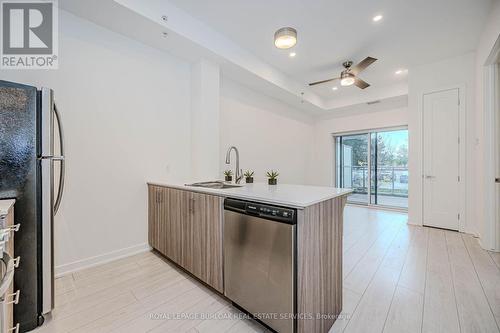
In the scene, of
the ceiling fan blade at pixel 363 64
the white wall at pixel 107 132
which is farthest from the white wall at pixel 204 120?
the ceiling fan blade at pixel 363 64

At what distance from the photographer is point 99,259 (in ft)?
7.77

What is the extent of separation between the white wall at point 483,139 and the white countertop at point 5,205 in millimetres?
4497

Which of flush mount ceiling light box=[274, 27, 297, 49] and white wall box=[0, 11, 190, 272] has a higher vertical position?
flush mount ceiling light box=[274, 27, 297, 49]

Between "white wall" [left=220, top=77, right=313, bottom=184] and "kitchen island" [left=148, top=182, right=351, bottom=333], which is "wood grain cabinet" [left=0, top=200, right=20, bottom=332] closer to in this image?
"kitchen island" [left=148, top=182, right=351, bottom=333]

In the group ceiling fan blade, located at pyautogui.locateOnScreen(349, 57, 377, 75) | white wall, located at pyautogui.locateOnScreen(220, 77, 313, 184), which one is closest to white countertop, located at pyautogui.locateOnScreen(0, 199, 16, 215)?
white wall, located at pyautogui.locateOnScreen(220, 77, 313, 184)

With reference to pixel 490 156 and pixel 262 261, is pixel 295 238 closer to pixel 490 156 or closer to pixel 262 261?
pixel 262 261

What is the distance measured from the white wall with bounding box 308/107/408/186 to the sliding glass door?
24 centimetres

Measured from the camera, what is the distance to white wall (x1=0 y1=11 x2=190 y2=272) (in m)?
2.20

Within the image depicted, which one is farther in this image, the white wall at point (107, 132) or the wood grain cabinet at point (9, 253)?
the white wall at point (107, 132)

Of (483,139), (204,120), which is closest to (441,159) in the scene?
(483,139)

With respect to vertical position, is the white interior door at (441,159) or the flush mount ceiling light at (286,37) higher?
the flush mount ceiling light at (286,37)

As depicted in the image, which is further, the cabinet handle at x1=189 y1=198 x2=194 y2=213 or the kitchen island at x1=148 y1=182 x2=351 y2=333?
the cabinet handle at x1=189 y1=198 x2=194 y2=213

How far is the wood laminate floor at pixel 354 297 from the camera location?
1473 millimetres

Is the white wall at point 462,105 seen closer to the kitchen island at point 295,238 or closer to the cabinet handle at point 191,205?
the kitchen island at point 295,238
